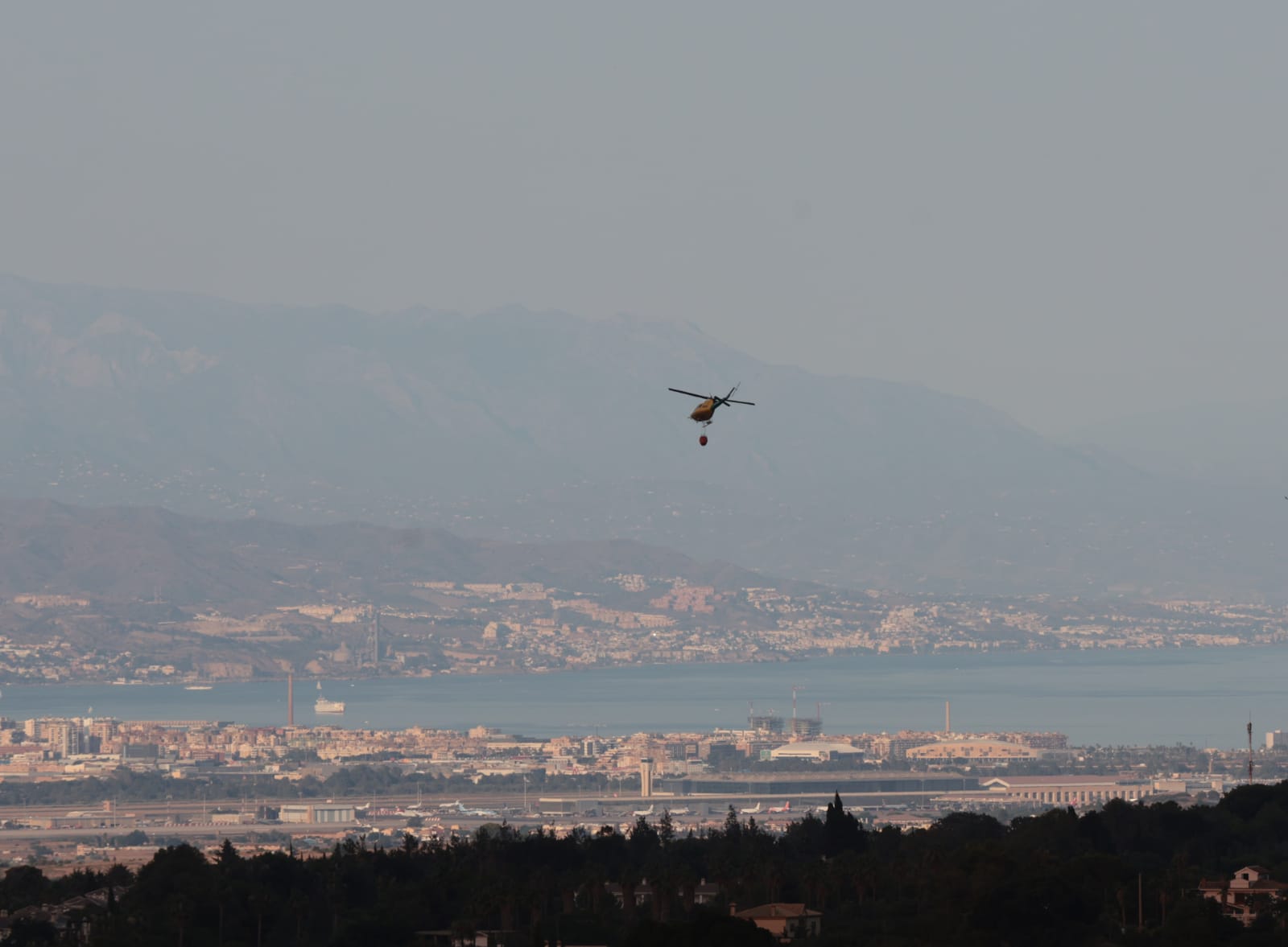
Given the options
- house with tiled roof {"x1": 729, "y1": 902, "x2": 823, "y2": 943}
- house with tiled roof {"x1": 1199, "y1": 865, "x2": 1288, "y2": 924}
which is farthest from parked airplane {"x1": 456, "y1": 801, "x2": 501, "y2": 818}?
house with tiled roof {"x1": 729, "y1": 902, "x2": 823, "y2": 943}

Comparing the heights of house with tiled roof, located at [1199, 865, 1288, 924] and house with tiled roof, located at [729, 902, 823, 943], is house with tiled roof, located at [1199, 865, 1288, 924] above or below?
above

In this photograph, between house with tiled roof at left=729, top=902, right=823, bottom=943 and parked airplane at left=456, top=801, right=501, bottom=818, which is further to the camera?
parked airplane at left=456, top=801, right=501, bottom=818

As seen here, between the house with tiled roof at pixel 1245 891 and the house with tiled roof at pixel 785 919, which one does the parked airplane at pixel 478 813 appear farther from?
the house with tiled roof at pixel 785 919

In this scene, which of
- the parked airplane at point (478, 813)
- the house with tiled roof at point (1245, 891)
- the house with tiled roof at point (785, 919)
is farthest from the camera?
the parked airplane at point (478, 813)

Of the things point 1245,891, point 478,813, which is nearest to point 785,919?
point 1245,891

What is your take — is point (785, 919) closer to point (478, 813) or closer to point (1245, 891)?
point (1245, 891)

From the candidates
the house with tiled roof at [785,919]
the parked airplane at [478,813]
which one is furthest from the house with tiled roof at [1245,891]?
the parked airplane at [478,813]

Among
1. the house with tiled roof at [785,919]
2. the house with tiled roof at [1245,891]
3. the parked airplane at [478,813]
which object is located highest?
the parked airplane at [478,813]

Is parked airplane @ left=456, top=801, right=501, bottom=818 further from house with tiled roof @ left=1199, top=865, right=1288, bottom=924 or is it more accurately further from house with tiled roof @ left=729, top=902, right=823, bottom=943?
house with tiled roof @ left=729, top=902, right=823, bottom=943

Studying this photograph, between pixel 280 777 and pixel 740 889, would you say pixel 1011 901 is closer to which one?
pixel 740 889
